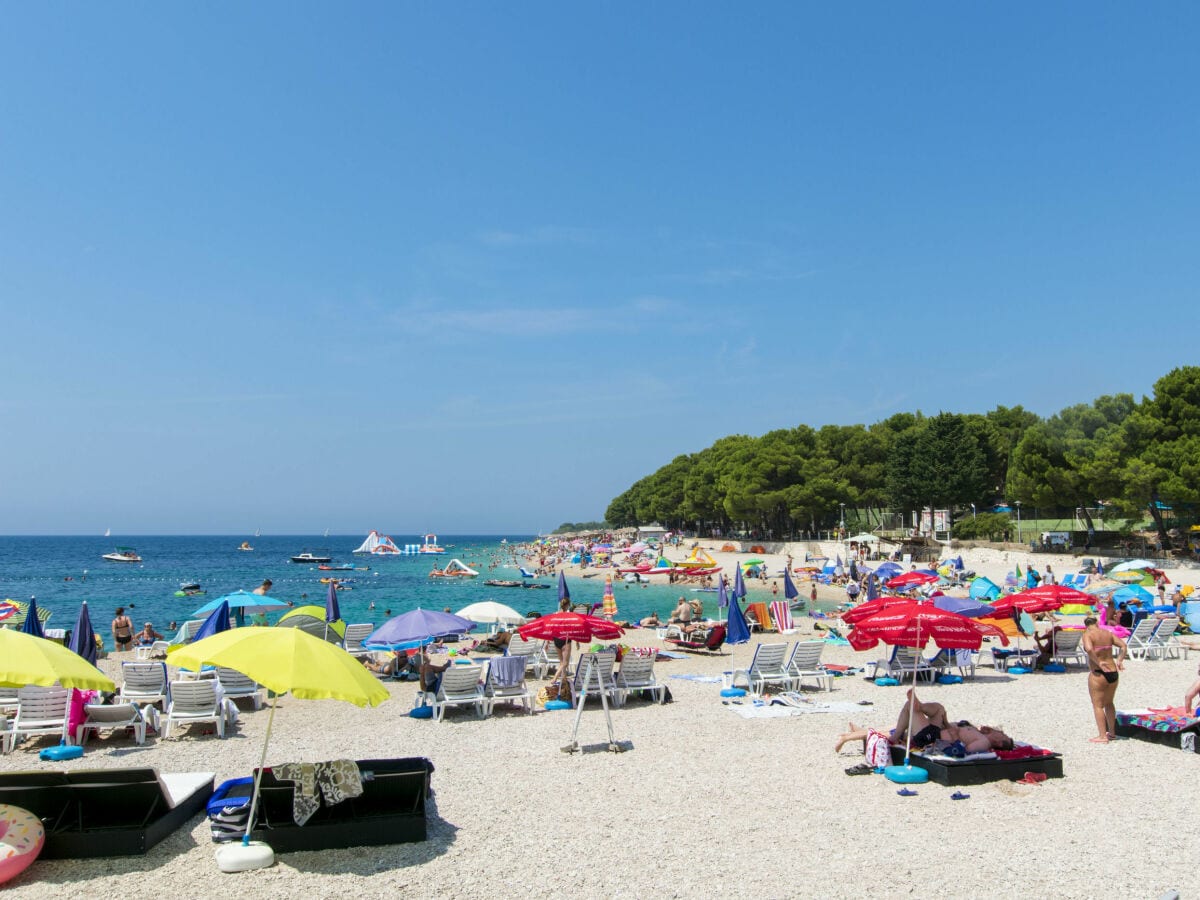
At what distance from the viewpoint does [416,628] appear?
13.4 metres

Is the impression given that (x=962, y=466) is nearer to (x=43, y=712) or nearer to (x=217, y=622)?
(x=217, y=622)

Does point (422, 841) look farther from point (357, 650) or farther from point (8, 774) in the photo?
point (357, 650)

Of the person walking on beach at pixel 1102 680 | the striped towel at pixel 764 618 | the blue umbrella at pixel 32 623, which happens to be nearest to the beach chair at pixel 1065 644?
the person walking on beach at pixel 1102 680

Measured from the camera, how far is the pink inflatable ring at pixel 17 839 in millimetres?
5906

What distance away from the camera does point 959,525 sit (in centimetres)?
6400

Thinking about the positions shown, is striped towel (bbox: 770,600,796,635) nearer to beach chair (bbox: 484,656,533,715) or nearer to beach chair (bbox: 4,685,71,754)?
beach chair (bbox: 484,656,533,715)

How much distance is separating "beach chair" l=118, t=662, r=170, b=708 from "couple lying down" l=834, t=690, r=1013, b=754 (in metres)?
9.67

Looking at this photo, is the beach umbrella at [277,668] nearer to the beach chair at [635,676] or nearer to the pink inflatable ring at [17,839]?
the pink inflatable ring at [17,839]

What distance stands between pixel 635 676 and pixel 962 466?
5759 centimetres

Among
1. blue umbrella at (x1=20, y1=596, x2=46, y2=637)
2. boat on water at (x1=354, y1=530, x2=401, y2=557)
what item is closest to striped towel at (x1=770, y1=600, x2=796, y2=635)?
blue umbrella at (x1=20, y1=596, x2=46, y2=637)

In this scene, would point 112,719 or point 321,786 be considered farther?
point 112,719

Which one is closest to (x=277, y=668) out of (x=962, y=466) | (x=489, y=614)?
(x=489, y=614)

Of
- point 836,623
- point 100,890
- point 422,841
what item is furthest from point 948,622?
point 836,623

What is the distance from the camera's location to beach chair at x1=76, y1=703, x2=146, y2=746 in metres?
10.7
